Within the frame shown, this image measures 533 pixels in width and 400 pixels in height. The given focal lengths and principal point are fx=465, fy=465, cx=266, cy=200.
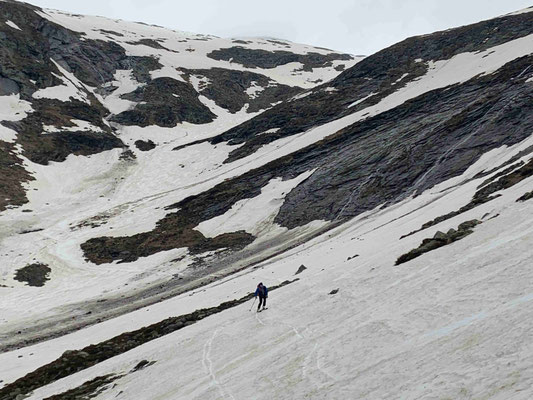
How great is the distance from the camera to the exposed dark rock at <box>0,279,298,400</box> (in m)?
22.0

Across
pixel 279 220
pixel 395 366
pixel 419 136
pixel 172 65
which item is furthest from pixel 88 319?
pixel 172 65

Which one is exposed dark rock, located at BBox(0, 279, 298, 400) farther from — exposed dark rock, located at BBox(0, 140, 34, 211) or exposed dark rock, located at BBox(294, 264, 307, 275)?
exposed dark rock, located at BBox(0, 140, 34, 211)

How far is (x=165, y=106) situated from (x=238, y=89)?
31.1m

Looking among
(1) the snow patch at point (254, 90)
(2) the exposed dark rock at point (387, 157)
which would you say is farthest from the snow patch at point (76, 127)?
(1) the snow patch at point (254, 90)

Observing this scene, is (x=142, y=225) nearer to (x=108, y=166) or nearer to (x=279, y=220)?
(x=279, y=220)

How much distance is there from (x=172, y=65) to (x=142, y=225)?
105690mm

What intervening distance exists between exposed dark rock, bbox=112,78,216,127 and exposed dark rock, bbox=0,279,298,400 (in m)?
98.6

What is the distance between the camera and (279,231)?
48.0m

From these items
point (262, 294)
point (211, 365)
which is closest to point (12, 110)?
point (262, 294)

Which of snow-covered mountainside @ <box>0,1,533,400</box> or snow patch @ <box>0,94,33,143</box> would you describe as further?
snow patch @ <box>0,94,33,143</box>

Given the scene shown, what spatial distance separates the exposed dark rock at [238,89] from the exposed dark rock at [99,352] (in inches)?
4439

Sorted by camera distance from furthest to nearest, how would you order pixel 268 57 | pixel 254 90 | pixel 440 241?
pixel 268 57 → pixel 254 90 → pixel 440 241

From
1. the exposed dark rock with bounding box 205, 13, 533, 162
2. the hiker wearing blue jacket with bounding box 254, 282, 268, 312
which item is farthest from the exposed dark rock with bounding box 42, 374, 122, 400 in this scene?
the exposed dark rock with bounding box 205, 13, 533, 162

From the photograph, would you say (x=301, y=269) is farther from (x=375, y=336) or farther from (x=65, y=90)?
(x=65, y=90)
